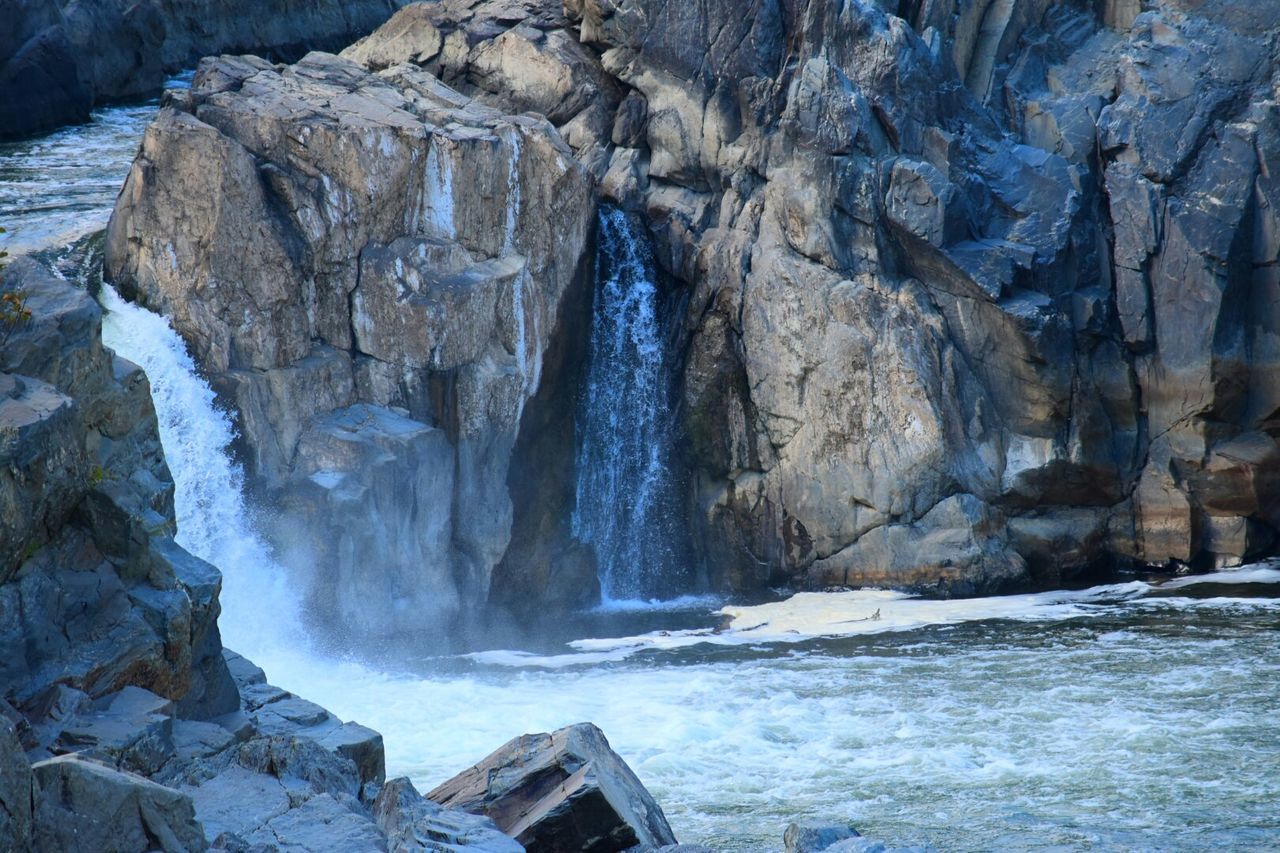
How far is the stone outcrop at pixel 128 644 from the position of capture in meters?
9.89

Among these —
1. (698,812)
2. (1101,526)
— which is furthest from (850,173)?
(698,812)

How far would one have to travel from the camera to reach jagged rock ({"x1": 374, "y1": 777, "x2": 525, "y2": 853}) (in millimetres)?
9405

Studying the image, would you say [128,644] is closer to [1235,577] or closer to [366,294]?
[366,294]

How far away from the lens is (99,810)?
303 inches

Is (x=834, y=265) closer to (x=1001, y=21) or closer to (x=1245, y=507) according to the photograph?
(x=1001, y=21)

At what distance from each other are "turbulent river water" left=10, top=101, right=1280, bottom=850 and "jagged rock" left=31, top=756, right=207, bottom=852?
569 centimetres

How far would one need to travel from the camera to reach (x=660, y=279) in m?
23.1

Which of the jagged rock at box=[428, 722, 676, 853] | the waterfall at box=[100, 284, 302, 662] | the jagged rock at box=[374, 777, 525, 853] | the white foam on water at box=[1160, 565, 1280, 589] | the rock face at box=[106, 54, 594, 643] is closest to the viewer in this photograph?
the jagged rock at box=[374, 777, 525, 853]

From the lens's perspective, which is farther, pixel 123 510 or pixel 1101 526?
pixel 1101 526

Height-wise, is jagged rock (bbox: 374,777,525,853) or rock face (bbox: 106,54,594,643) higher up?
rock face (bbox: 106,54,594,643)

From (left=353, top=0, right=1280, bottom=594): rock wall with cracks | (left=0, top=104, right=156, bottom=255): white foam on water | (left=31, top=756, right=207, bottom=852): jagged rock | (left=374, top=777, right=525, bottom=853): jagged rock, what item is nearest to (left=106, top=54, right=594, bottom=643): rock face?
(left=0, top=104, right=156, bottom=255): white foam on water

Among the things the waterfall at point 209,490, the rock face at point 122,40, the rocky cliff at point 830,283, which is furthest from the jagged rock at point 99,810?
the rock face at point 122,40

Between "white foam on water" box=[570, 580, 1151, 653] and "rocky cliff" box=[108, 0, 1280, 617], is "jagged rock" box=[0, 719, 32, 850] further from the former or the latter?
"white foam on water" box=[570, 580, 1151, 653]

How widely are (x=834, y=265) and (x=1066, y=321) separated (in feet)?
12.3
